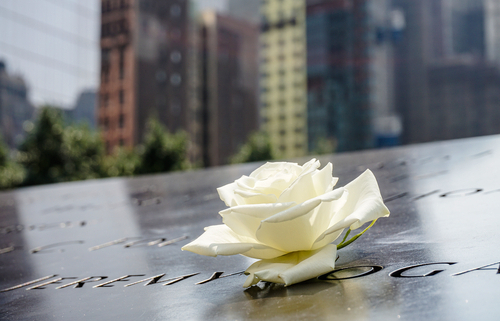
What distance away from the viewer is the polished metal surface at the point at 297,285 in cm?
109

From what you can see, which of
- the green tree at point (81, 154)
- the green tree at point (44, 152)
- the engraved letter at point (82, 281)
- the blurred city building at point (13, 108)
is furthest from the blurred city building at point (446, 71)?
the engraved letter at point (82, 281)

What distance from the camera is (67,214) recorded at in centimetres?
431

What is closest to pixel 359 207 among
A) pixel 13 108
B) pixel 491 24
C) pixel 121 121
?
pixel 13 108

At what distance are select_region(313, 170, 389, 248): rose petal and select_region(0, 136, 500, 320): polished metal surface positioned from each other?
15cm

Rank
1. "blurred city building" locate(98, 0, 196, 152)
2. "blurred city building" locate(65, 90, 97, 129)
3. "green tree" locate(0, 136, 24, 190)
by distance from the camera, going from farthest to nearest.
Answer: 1. "blurred city building" locate(98, 0, 196, 152)
2. "blurred city building" locate(65, 90, 97, 129)
3. "green tree" locate(0, 136, 24, 190)

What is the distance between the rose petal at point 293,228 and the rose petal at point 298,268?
32 millimetres

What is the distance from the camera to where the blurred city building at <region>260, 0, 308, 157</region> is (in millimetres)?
82438

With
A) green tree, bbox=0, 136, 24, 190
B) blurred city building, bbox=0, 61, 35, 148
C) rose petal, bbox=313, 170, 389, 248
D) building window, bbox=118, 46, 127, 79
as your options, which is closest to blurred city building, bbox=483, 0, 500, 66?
building window, bbox=118, 46, 127, 79

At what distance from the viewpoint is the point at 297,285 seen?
1.26 meters

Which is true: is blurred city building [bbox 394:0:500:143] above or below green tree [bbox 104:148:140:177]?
above

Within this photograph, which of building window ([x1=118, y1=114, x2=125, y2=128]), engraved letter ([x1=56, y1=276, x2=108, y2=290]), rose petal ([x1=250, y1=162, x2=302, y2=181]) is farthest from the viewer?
building window ([x1=118, y1=114, x2=125, y2=128])

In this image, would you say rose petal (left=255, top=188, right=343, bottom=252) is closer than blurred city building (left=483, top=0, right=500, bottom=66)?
Yes

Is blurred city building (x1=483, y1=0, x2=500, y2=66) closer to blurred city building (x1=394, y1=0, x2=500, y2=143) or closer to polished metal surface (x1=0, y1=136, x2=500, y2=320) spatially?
blurred city building (x1=394, y1=0, x2=500, y2=143)

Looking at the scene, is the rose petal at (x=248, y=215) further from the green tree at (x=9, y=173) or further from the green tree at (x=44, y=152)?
the green tree at (x=44, y=152)
